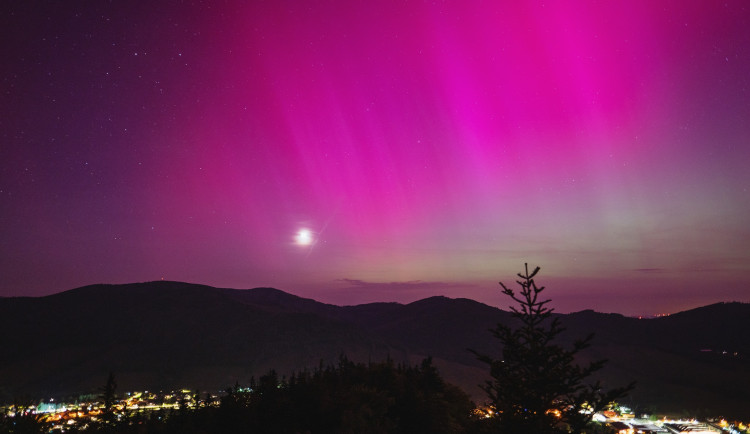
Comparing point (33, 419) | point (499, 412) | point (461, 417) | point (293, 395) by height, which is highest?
point (499, 412)

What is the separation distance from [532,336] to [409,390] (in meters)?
58.9

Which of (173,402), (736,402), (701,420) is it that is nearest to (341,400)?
(173,402)

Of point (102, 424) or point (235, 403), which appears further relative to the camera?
point (235, 403)

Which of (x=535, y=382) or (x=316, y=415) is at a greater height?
(x=535, y=382)

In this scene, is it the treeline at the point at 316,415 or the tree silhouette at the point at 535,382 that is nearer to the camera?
the tree silhouette at the point at 535,382

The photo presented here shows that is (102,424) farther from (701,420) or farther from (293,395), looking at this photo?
(701,420)

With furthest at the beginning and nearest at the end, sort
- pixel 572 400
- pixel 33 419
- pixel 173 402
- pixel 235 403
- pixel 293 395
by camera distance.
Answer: pixel 173 402 < pixel 293 395 < pixel 235 403 < pixel 33 419 < pixel 572 400

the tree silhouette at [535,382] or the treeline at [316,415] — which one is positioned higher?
the tree silhouette at [535,382]

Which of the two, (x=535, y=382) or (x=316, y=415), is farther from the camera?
(x=316, y=415)

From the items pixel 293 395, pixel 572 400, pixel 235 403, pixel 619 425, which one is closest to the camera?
pixel 572 400

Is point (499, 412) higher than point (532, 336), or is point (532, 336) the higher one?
point (532, 336)

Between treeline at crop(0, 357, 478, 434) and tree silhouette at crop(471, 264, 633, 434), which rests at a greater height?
tree silhouette at crop(471, 264, 633, 434)

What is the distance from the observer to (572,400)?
A: 488 inches

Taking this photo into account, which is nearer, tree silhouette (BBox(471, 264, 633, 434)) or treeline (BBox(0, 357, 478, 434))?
tree silhouette (BBox(471, 264, 633, 434))
